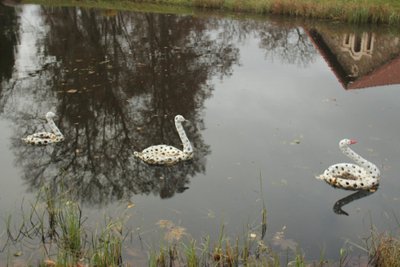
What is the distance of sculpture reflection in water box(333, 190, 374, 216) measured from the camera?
7.85 meters

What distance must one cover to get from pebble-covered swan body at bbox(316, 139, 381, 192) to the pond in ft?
0.51

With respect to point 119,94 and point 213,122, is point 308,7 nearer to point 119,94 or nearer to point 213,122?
point 119,94

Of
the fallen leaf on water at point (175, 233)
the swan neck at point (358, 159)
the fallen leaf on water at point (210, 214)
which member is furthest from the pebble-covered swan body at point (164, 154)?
the swan neck at point (358, 159)

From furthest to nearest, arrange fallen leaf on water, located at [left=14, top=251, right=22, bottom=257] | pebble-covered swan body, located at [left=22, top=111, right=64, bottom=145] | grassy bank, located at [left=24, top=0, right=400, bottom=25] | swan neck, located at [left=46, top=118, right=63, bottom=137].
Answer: grassy bank, located at [left=24, top=0, right=400, bottom=25] < swan neck, located at [left=46, top=118, right=63, bottom=137] < pebble-covered swan body, located at [left=22, top=111, right=64, bottom=145] < fallen leaf on water, located at [left=14, top=251, right=22, bottom=257]

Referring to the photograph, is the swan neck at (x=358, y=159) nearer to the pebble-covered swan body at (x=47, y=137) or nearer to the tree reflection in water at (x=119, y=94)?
the tree reflection in water at (x=119, y=94)

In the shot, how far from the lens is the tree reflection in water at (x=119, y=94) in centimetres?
897

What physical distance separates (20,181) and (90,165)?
4.23ft

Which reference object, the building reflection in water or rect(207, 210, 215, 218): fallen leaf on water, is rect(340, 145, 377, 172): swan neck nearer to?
rect(207, 210, 215, 218): fallen leaf on water

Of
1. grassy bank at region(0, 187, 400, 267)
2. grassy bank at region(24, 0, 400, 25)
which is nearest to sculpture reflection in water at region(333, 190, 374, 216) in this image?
grassy bank at region(0, 187, 400, 267)

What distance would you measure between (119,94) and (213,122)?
3003 millimetres

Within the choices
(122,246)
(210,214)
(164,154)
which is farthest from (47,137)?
(210,214)

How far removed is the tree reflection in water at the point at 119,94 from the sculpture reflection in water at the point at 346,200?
8.38 ft

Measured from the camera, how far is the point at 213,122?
449 inches

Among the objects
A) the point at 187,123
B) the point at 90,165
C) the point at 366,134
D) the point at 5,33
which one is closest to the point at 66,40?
the point at 5,33
